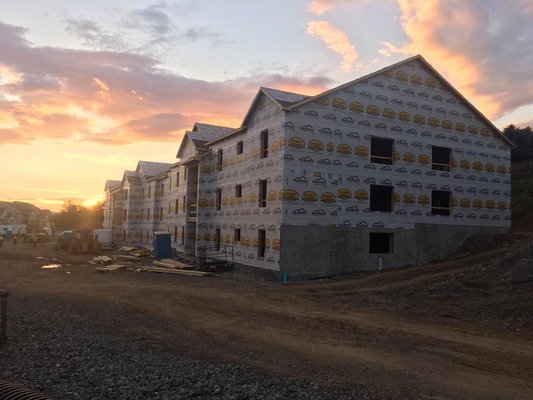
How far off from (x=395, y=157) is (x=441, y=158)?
13.9ft

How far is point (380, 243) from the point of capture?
2702cm

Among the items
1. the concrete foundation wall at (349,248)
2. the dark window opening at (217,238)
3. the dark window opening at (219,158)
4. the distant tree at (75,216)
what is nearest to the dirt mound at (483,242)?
the concrete foundation wall at (349,248)

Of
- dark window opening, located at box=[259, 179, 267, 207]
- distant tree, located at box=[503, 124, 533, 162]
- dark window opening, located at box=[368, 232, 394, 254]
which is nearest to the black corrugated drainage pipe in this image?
dark window opening, located at box=[259, 179, 267, 207]

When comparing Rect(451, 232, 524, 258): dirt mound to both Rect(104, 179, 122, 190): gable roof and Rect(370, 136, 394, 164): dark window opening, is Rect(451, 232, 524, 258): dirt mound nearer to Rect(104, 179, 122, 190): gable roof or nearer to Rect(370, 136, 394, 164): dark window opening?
Rect(370, 136, 394, 164): dark window opening

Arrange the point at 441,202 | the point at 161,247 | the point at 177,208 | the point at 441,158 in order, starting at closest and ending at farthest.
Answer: the point at 441,202 → the point at 441,158 → the point at 161,247 → the point at 177,208

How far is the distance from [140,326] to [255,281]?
40.2ft

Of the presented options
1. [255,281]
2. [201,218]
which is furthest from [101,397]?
[201,218]

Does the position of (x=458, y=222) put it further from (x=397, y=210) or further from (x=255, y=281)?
(x=255, y=281)

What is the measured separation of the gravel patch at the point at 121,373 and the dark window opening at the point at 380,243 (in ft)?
58.7

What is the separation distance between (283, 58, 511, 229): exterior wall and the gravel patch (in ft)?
48.2

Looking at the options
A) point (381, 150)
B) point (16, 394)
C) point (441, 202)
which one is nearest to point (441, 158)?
point (441, 202)

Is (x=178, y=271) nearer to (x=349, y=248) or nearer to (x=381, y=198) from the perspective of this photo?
(x=349, y=248)

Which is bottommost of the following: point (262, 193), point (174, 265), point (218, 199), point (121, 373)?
point (174, 265)

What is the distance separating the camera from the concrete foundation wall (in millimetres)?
24078
